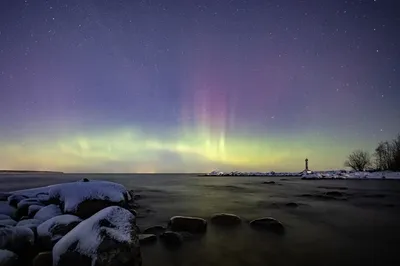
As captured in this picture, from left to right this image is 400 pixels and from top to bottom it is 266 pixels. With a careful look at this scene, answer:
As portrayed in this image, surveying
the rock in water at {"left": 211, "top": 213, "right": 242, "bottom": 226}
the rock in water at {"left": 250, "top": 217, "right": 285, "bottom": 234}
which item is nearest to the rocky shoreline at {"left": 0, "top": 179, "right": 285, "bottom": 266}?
the rock in water at {"left": 250, "top": 217, "right": 285, "bottom": 234}

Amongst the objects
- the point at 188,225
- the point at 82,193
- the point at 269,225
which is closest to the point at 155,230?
the point at 188,225

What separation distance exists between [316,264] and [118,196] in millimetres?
7719

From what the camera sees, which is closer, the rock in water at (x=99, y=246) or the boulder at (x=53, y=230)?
the rock in water at (x=99, y=246)

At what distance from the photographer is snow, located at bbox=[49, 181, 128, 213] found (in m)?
9.20

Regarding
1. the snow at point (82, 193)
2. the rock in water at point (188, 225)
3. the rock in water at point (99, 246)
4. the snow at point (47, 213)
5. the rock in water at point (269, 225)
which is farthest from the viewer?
the rock in water at point (269, 225)

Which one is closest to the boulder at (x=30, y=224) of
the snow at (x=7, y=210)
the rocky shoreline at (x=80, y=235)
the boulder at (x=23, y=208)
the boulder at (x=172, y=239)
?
the rocky shoreline at (x=80, y=235)

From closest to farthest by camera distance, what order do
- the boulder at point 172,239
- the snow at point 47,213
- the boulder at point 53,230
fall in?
the boulder at point 53,230 < the boulder at point 172,239 < the snow at point 47,213

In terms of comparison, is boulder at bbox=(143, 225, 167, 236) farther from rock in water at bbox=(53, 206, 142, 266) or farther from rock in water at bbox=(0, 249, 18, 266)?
rock in water at bbox=(0, 249, 18, 266)

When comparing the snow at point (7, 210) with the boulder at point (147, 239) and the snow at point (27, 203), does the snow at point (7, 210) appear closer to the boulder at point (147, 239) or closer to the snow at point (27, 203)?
the snow at point (27, 203)

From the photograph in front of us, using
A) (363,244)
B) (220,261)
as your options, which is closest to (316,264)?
(220,261)

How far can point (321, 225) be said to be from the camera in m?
11.1

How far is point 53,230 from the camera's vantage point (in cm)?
642

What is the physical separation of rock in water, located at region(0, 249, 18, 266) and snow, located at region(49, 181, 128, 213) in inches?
139

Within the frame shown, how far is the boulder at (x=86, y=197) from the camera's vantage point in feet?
29.6
